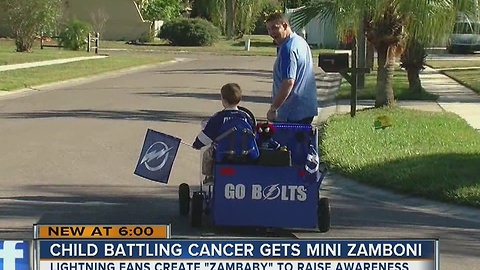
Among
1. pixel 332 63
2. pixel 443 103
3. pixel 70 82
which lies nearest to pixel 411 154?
pixel 332 63

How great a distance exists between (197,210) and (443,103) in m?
16.6


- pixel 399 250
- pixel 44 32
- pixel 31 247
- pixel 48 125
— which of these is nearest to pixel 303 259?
pixel 399 250

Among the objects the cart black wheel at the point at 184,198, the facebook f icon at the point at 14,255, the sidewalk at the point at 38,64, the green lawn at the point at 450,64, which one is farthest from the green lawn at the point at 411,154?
the green lawn at the point at 450,64

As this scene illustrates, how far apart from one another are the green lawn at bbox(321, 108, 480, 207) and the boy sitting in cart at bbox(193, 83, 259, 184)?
129 inches

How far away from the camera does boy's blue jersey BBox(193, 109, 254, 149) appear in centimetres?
865

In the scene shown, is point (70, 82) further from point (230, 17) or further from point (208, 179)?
point (230, 17)

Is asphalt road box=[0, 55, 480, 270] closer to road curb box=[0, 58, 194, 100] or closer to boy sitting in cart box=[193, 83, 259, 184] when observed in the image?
boy sitting in cart box=[193, 83, 259, 184]

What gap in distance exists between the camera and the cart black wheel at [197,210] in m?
8.86

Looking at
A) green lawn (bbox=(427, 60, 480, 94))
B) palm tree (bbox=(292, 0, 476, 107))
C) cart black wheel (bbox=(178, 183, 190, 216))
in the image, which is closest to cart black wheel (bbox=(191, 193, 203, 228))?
cart black wheel (bbox=(178, 183, 190, 216))

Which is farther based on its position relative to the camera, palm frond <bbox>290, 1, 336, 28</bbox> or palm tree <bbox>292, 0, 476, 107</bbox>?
palm frond <bbox>290, 1, 336, 28</bbox>

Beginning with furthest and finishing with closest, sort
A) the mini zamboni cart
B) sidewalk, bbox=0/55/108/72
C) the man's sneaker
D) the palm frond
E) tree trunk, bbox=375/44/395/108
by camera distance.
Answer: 1. sidewalk, bbox=0/55/108/72
2. tree trunk, bbox=375/44/395/108
3. the palm frond
4. the man's sneaker
5. the mini zamboni cart

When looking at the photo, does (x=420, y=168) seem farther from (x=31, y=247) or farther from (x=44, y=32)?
(x=44, y=32)

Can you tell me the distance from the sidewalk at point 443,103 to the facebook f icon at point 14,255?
590 inches

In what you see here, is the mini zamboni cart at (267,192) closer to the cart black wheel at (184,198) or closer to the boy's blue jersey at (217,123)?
the boy's blue jersey at (217,123)
